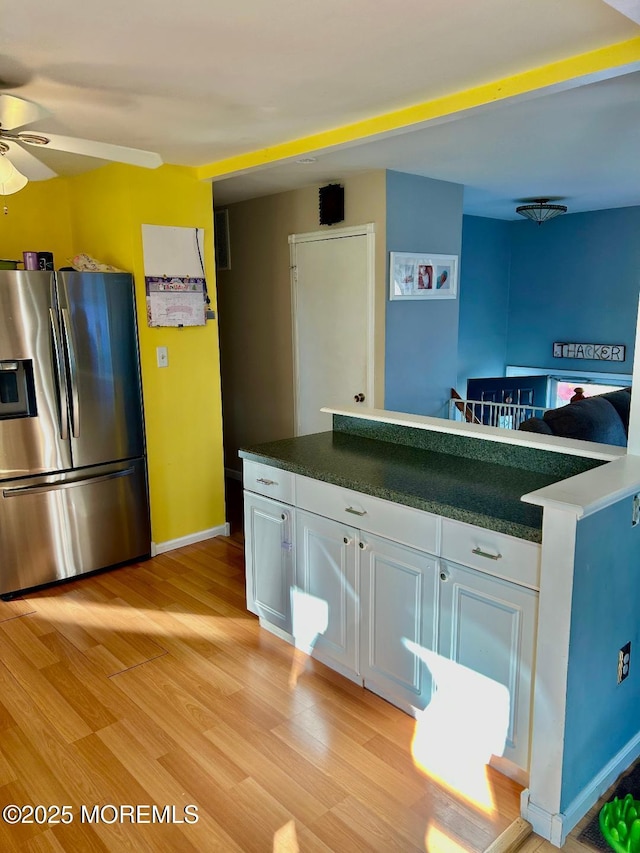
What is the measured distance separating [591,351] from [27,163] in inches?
207

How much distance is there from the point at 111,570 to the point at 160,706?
1.41 meters

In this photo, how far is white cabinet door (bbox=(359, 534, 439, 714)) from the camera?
7.11 feet

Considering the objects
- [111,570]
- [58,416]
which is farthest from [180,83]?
[111,570]

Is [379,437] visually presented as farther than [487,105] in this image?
Yes

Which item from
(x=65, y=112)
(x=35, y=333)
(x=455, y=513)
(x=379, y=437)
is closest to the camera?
(x=455, y=513)

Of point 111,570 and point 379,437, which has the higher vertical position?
point 379,437

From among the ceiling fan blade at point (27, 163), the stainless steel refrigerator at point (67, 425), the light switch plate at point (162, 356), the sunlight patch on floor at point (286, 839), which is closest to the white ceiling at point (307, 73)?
the ceiling fan blade at point (27, 163)

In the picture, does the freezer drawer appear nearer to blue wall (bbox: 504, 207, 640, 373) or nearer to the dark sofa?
the dark sofa

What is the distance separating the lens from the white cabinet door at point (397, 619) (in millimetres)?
2168

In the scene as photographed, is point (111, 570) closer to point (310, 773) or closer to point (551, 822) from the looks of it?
point (310, 773)

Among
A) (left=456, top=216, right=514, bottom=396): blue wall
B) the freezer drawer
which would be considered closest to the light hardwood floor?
the freezer drawer

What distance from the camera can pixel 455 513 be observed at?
2006mm

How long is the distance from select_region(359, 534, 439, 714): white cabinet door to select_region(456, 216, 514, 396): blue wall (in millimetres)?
4240

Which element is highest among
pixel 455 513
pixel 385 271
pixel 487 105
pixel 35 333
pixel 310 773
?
pixel 487 105
